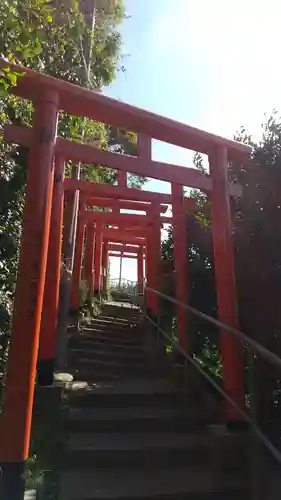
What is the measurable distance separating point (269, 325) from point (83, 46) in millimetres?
5422

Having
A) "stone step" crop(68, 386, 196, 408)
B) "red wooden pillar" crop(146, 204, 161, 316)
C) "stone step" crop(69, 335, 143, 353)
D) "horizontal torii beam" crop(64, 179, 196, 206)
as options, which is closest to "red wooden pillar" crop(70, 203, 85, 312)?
"red wooden pillar" crop(146, 204, 161, 316)

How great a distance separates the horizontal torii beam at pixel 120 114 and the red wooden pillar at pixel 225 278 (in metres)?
0.15

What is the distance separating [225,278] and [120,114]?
5.49 feet

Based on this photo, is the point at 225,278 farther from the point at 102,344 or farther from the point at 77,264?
the point at 77,264

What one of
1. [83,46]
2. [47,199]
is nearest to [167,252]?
[83,46]

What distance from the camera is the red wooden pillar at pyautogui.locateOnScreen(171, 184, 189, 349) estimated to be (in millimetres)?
5302

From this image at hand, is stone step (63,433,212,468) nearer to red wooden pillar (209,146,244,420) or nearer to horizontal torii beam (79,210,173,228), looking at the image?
red wooden pillar (209,146,244,420)

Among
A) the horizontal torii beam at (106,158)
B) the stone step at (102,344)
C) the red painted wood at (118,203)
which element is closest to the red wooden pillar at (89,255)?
the red painted wood at (118,203)

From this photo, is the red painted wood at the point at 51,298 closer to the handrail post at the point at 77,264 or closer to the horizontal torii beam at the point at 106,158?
the horizontal torii beam at the point at 106,158

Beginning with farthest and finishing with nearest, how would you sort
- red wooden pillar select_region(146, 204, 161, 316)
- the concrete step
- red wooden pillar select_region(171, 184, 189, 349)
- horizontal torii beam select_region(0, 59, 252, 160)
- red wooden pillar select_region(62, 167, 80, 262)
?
1. red wooden pillar select_region(146, 204, 161, 316)
2. red wooden pillar select_region(62, 167, 80, 262)
3. red wooden pillar select_region(171, 184, 189, 349)
4. horizontal torii beam select_region(0, 59, 252, 160)
5. the concrete step

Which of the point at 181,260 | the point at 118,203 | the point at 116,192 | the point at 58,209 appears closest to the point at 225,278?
the point at 181,260

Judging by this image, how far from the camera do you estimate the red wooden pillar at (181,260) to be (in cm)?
530

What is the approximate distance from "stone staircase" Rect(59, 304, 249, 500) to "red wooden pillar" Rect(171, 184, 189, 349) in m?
0.67

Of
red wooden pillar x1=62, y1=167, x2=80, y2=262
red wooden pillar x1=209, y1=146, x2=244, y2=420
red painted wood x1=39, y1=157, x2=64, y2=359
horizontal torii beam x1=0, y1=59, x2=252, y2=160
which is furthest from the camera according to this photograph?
red wooden pillar x1=62, y1=167, x2=80, y2=262
